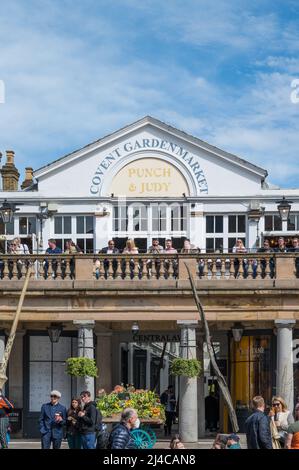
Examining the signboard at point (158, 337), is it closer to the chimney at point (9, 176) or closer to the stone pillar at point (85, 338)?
the stone pillar at point (85, 338)

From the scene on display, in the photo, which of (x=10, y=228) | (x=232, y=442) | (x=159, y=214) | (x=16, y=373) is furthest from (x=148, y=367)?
(x=232, y=442)

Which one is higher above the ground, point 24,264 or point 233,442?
point 24,264

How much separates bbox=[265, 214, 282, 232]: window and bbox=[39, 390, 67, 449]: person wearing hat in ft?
54.0

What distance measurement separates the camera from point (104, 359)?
33.2 meters

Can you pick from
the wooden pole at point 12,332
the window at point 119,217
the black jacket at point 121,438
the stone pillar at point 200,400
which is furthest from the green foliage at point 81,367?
the black jacket at point 121,438

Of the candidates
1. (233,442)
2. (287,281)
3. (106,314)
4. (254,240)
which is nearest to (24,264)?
(106,314)

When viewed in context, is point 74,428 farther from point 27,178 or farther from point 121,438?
point 27,178

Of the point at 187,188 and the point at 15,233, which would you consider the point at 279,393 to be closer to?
the point at 187,188

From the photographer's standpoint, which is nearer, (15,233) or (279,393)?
(279,393)

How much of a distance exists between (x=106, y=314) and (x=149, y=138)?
8504mm

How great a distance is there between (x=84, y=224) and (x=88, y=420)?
58.1ft

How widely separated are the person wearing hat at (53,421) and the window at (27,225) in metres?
16.4

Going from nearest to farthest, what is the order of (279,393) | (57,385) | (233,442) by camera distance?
(233,442)
(279,393)
(57,385)
